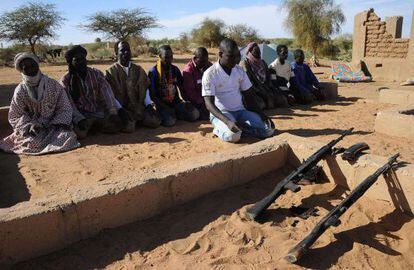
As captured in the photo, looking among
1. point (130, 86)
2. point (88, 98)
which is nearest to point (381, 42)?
point (130, 86)

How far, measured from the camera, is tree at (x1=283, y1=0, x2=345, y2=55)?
2266 cm

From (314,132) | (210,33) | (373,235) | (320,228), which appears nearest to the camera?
(320,228)

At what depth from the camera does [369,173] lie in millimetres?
3262

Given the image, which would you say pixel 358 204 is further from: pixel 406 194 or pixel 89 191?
pixel 89 191

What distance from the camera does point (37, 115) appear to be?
500 centimetres

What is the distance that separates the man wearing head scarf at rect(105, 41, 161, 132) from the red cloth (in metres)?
0.81

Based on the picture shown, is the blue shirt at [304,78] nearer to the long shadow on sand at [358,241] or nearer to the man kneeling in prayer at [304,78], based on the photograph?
the man kneeling in prayer at [304,78]

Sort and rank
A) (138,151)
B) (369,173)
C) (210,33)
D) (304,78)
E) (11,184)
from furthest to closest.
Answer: (210,33) < (304,78) < (138,151) < (11,184) < (369,173)

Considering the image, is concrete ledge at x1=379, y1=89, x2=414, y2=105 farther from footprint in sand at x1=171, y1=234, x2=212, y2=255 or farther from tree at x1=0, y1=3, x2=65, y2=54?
tree at x1=0, y1=3, x2=65, y2=54

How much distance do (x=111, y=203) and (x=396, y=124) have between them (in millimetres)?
4312

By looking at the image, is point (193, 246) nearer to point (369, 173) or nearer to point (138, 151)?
point (369, 173)

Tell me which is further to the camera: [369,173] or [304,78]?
[304,78]

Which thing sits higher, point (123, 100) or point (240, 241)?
point (123, 100)

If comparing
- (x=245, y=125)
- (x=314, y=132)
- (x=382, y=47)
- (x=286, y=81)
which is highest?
(x=382, y=47)
